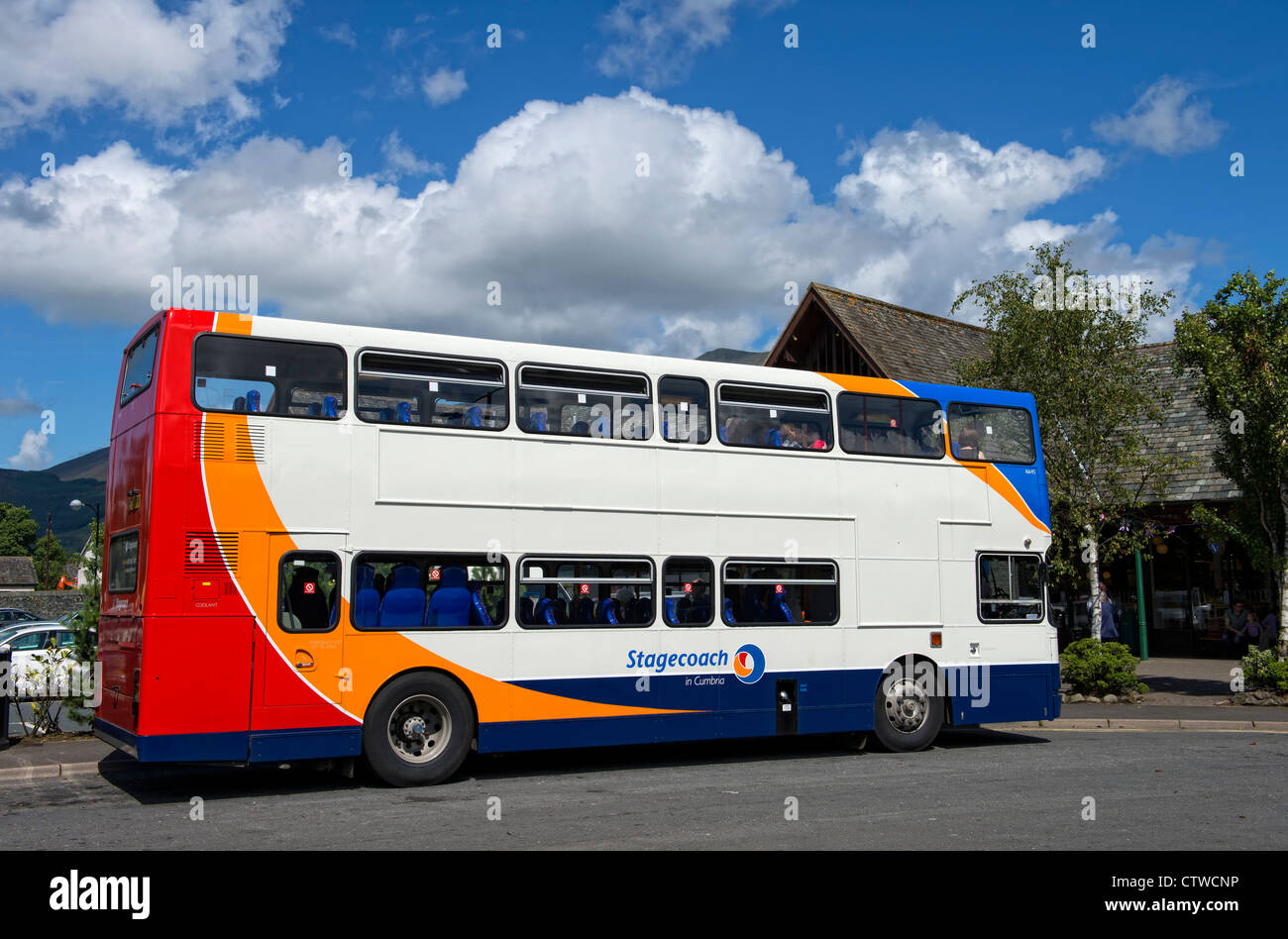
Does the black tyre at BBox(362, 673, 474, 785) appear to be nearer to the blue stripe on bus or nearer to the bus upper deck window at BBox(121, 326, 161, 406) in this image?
the bus upper deck window at BBox(121, 326, 161, 406)

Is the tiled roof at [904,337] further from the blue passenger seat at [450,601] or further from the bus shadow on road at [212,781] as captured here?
the bus shadow on road at [212,781]

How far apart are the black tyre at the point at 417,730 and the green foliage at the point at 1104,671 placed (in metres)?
11.6

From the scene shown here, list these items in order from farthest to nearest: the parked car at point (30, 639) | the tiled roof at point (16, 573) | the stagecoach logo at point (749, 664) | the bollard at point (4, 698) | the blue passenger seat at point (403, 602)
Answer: the tiled roof at point (16, 573)
the parked car at point (30, 639)
the bollard at point (4, 698)
the stagecoach logo at point (749, 664)
the blue passenger seat at point (403, 602)

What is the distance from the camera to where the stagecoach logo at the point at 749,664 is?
1234 cm

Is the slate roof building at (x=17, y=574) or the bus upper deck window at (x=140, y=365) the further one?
the slate roof building at (x=17, y=574)

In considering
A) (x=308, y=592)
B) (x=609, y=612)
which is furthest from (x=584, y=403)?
(x=308, y=592)

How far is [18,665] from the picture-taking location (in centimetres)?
1991

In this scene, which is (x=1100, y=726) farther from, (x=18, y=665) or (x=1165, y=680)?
(x=18, y=665)

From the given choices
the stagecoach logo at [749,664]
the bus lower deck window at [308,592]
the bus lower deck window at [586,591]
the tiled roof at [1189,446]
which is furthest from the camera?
the tiled roof at [1189,446]

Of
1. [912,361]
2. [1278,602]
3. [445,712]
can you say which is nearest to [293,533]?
[445,712]

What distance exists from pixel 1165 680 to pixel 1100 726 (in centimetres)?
663

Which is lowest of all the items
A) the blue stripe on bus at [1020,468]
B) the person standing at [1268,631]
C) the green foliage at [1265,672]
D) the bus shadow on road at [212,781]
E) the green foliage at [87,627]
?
the bus shadow on road at [212,781]

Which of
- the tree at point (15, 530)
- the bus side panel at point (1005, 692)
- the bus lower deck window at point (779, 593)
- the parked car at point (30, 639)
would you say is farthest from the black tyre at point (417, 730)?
the tree at point (15, 530)

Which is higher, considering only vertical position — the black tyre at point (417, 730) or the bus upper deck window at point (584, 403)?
the bus upper deck window at point (584, 403)
